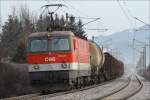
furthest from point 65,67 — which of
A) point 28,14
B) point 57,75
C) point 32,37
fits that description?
point 28,14

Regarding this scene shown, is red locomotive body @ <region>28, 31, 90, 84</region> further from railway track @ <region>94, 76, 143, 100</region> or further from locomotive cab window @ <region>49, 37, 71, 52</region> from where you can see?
railway track @ <region>94, 76, 143, 100</region>

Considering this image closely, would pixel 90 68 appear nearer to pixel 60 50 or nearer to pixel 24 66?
pixel 24 66

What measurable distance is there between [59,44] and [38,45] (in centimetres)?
116

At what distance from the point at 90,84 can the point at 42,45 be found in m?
12.1

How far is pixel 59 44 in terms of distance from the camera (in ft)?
86.2

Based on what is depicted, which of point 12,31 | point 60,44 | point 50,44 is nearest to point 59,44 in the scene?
point 60,44

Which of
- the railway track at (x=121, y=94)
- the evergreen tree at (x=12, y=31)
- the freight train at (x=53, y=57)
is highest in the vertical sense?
the evergreen tree at (x=12, y=31)

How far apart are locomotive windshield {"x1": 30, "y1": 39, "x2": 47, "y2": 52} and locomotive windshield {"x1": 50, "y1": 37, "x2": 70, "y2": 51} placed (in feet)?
1.45

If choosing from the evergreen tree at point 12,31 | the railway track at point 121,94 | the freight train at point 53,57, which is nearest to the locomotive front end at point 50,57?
the freight train at point 53,57

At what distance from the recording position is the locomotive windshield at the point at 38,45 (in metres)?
26.2

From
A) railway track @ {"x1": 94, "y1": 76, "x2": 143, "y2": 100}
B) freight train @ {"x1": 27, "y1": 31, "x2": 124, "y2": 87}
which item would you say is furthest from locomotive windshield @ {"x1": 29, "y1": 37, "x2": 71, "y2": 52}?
railway track @ {"x1": 94, "y1": 76, "x2": 143, "y2": 100}

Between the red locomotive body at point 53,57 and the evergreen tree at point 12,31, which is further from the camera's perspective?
the evergreen tree at point 12,31

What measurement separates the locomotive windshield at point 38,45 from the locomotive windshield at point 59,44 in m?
0.44

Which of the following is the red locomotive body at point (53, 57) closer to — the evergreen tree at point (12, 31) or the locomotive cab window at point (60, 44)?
the locomotive cab window at point (60, 44)
